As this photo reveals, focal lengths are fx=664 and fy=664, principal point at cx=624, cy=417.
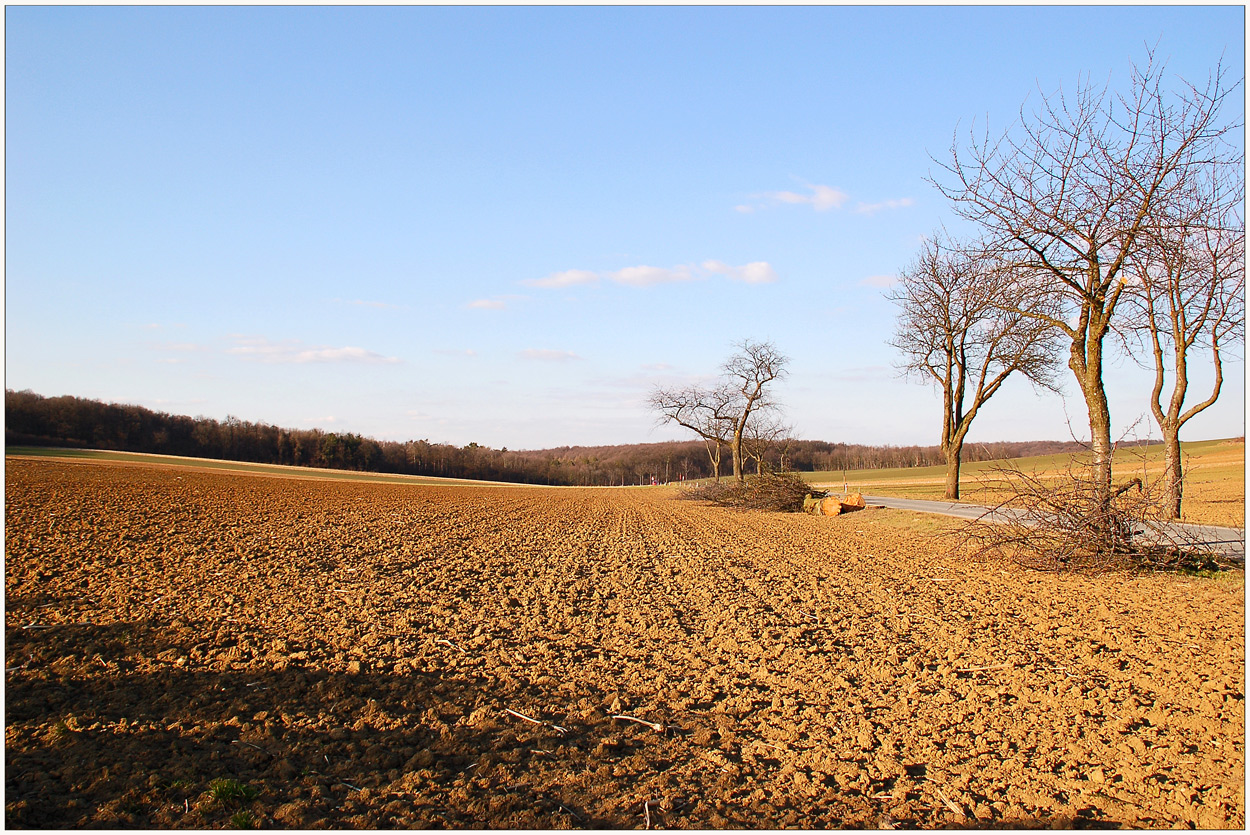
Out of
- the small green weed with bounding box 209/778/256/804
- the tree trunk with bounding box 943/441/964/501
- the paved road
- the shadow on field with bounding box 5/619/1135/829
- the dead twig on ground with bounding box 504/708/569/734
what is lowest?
the dead twig on ground with bounding box 504/708/569/734

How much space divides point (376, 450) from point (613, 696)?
97437 mm

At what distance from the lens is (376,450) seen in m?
96.1

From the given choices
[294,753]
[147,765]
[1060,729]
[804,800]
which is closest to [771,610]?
[1060,729]

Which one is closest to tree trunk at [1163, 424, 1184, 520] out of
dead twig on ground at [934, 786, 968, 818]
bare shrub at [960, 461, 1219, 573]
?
bare shrub at [960, 461, 1219, 573]

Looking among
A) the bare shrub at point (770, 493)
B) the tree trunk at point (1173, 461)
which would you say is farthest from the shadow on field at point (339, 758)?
the bare shrub at point (770, 493)

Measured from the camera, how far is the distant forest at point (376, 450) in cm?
3878

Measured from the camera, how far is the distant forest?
38781 millimetres

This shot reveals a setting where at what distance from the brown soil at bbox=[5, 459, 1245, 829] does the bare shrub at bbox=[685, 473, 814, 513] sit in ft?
46.6

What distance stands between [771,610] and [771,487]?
1807 centimetres

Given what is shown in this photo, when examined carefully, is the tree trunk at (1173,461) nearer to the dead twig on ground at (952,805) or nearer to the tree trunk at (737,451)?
the dead twig on ground at (952,805)

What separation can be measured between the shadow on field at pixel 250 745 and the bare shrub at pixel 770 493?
69.2ft

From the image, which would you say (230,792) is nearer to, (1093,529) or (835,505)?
(1093,529)

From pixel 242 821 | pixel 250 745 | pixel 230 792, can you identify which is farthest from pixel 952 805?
pixel 250 745

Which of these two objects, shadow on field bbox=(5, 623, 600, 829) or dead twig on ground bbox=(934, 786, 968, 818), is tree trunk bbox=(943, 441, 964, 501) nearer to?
dead twig on ground bbox=(934, 786, 968, 818)
